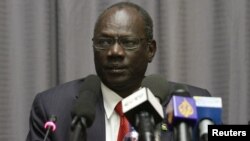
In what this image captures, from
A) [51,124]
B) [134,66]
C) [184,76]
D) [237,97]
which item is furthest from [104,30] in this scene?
[237,97]

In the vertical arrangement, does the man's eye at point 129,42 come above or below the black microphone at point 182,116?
above

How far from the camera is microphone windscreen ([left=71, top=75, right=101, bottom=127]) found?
114cm

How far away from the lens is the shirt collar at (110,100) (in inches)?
67.6

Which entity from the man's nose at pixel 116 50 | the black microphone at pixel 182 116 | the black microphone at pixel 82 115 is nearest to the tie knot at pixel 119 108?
the man's nose at pixel 116 50

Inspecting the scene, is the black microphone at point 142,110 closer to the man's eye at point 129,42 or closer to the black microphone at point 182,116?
the black microphone at point 182,116

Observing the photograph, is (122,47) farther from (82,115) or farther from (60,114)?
(82,115)

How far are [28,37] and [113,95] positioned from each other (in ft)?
2.36

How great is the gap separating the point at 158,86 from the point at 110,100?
362 mm

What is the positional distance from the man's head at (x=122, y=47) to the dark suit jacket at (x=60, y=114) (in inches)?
5.0

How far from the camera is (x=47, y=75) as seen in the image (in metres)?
2.24

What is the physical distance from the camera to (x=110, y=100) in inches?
67.9

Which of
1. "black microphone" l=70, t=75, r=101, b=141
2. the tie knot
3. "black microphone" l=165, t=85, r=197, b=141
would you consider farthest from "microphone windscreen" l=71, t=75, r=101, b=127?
"black microphone" l=165, t=85, r=197, b=141

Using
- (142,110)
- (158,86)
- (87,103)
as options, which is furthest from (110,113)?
(142,110)

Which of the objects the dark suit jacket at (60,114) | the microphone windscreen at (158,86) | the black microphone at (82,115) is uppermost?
the microphone windscreen at (158,86)
